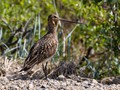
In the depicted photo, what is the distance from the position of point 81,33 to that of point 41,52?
8.85 ft

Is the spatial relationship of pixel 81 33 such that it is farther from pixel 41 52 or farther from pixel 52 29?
pixel 41 52

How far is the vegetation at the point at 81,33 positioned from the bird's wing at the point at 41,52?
3.05ft

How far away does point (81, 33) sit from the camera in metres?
9.65

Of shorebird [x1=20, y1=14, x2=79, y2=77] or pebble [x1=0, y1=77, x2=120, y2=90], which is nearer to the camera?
pebble [x1=0, y1=77, x2=120, y2=90]

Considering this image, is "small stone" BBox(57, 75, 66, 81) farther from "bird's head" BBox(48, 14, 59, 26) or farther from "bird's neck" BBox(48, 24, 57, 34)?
"bird's head" BBox(48, 14, 59, 26)

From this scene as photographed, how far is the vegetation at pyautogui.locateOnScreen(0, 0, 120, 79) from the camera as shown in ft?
26.9

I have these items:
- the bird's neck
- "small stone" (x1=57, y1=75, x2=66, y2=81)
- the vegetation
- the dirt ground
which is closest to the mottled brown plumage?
the bird's neck

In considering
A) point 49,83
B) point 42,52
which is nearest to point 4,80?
point 49,83

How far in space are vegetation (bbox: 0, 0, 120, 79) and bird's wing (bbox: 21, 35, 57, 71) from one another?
3.05 feet

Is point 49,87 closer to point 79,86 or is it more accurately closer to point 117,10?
point 79,86

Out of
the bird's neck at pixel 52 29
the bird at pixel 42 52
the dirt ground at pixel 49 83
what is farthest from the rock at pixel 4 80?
the bird's neck at pixel 52 29

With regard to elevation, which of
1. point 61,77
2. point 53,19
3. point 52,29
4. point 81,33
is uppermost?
point 53,19

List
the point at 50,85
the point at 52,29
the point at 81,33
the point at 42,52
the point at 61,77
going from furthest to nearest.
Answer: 1. the point at 81,33
2. the point at 52,29
3. the point at 42,52
4. the point at 61,77
5. the point at 50,85

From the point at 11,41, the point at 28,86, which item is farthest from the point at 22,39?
the point at 28,86
